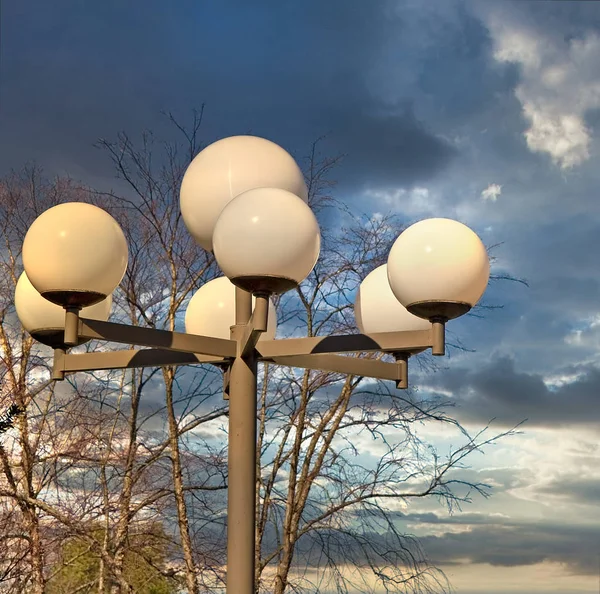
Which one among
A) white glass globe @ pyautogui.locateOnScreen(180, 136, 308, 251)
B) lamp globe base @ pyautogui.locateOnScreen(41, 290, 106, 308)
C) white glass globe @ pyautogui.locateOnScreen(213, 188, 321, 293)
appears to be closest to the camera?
white glass globe @ pyautogui.locateOnScreen(213, 188, 321, 293)

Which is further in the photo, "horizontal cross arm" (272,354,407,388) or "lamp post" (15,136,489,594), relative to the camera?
"horizontal cross arm" (272,354,407,388)

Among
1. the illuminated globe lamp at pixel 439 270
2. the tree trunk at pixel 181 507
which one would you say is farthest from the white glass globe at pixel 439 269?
the tree trunk at pixel 181 507

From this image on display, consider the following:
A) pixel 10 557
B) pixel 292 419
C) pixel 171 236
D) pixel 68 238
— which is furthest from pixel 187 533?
pixel 68 238

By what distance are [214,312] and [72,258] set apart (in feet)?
3.06

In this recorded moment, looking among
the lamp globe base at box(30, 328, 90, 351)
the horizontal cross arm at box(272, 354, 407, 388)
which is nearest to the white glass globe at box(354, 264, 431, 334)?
the horizontal cross arm at box(272, 354, 407, 388)

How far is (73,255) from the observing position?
118 inches

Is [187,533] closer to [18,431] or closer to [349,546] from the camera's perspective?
[349,546]

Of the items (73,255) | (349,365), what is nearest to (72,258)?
(73,255)

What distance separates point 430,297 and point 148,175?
5501mm

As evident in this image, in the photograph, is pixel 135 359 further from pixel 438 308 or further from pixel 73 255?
pixel 438 308

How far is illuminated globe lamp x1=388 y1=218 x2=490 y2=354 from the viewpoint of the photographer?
289cm

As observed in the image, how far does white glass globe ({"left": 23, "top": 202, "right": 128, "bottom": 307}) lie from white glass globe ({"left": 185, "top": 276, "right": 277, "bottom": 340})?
770mm

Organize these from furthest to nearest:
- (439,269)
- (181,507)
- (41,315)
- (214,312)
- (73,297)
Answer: (181,507), (214,312), (41,315), (73,297), (439,269)

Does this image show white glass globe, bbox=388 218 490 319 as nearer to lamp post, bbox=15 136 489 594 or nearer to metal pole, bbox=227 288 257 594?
lamp post, bbox=15 136 489 594
